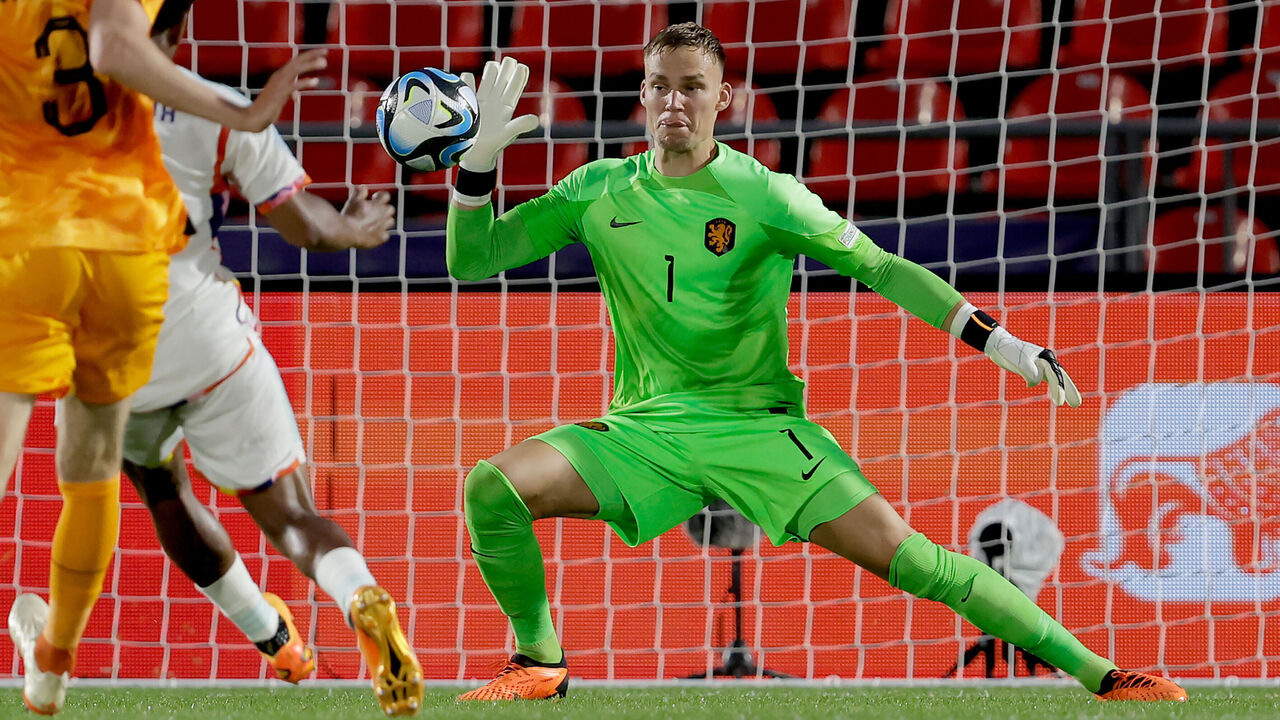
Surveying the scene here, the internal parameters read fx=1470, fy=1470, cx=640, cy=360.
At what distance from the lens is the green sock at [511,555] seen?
3.24m

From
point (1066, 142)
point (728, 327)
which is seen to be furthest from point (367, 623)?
point (1066, 142)

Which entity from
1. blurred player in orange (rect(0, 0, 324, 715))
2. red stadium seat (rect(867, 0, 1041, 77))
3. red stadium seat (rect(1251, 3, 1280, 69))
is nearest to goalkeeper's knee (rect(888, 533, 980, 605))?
blurred player in orange (rect(0, 0, 324, 715))

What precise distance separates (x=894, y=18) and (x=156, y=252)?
15.7 feet

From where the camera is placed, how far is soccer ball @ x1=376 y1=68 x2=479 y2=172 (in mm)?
3234

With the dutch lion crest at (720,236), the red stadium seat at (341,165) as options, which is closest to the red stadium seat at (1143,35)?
the red stadium seat at (341,165)

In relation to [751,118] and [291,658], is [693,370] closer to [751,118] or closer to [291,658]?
[291,658]

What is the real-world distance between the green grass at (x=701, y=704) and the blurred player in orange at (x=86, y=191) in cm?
90

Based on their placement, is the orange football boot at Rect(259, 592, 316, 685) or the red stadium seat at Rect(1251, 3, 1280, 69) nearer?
the orange football boot at Rect(259, 592, 316, 685)

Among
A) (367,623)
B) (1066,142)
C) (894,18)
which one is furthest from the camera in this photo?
(894,18)

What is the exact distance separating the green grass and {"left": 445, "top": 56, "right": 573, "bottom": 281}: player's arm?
1.02 meters

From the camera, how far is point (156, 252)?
2529mm

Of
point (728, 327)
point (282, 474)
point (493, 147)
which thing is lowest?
point (282, 474)

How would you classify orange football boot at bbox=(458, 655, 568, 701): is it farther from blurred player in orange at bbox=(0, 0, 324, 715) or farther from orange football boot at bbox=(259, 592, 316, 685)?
blurred player in orange at bbox=(0, 0, 324, 715)

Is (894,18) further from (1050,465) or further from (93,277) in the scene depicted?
(93,277)
